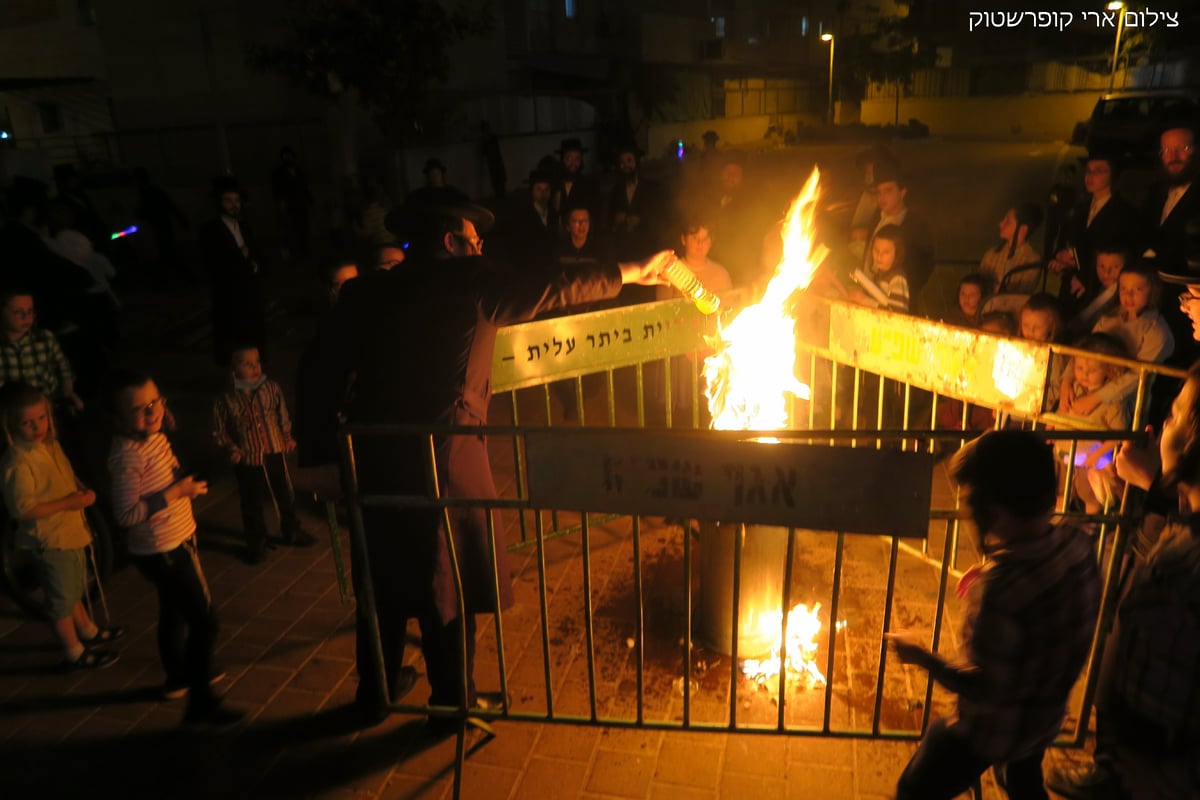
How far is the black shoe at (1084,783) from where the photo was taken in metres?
3.31

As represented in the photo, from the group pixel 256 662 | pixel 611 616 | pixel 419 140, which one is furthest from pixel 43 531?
pixel 419 140

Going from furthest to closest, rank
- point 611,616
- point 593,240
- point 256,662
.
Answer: point 593,240, point 611,616, point 256,662

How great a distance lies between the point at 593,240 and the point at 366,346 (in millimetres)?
5492

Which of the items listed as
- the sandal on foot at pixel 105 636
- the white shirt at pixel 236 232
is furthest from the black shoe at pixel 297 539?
the white shirt at pixel 236 232

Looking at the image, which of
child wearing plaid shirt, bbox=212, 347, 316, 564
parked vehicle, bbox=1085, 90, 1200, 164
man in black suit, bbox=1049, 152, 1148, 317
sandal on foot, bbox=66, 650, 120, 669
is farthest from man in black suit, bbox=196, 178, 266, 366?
parked vehicle, bbox=1085, 90, 1200, 164

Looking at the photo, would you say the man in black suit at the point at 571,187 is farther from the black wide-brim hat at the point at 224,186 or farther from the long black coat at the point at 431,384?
the long black coat at the point at 431,384

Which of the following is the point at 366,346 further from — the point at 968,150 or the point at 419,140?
the point at 968,150

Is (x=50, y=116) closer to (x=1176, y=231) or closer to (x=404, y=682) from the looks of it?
(x=404, y=682)

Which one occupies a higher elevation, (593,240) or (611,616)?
(593,240)

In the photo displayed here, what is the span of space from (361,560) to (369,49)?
14097 mm

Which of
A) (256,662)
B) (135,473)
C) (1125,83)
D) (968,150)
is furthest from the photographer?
(1125,83)

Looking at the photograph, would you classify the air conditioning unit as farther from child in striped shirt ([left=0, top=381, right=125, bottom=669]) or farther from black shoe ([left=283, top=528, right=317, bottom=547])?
child in striped shirt ([left=0, top=381, right=125, bottom=669])

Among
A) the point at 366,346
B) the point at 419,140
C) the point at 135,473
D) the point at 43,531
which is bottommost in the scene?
the point at 43,531

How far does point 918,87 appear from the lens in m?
52.4
